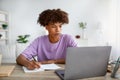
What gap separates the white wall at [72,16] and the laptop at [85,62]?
3.60 metres

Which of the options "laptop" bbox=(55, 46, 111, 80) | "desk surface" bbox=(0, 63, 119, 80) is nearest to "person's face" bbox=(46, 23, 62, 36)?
"desk surface" bbox=(0, 63, 119, 80)

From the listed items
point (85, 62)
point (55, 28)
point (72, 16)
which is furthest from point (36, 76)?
point (72, 16)

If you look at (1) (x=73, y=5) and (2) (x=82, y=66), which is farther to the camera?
(1) (x=73, y=5)

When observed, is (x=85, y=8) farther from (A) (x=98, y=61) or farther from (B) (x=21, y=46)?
(A) (x=98, y=61)

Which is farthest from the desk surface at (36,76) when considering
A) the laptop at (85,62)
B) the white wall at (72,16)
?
the white wall at (72,16)

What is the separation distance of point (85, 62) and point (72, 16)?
3.72 meters

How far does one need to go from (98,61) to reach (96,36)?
12.1 feet

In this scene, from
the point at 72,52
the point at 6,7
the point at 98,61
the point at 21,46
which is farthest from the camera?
the point at 6,7

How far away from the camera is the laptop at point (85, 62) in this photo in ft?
3.27

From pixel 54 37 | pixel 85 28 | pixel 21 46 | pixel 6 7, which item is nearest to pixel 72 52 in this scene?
pixel 54 37

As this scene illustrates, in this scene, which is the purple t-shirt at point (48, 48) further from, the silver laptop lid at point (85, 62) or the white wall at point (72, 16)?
the white wall at point (72, 16)

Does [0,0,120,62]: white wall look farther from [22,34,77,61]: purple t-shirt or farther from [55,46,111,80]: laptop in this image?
[55,46,111,80]: laptop

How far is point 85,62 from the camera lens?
104 cm

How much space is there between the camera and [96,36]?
15.4 ft
